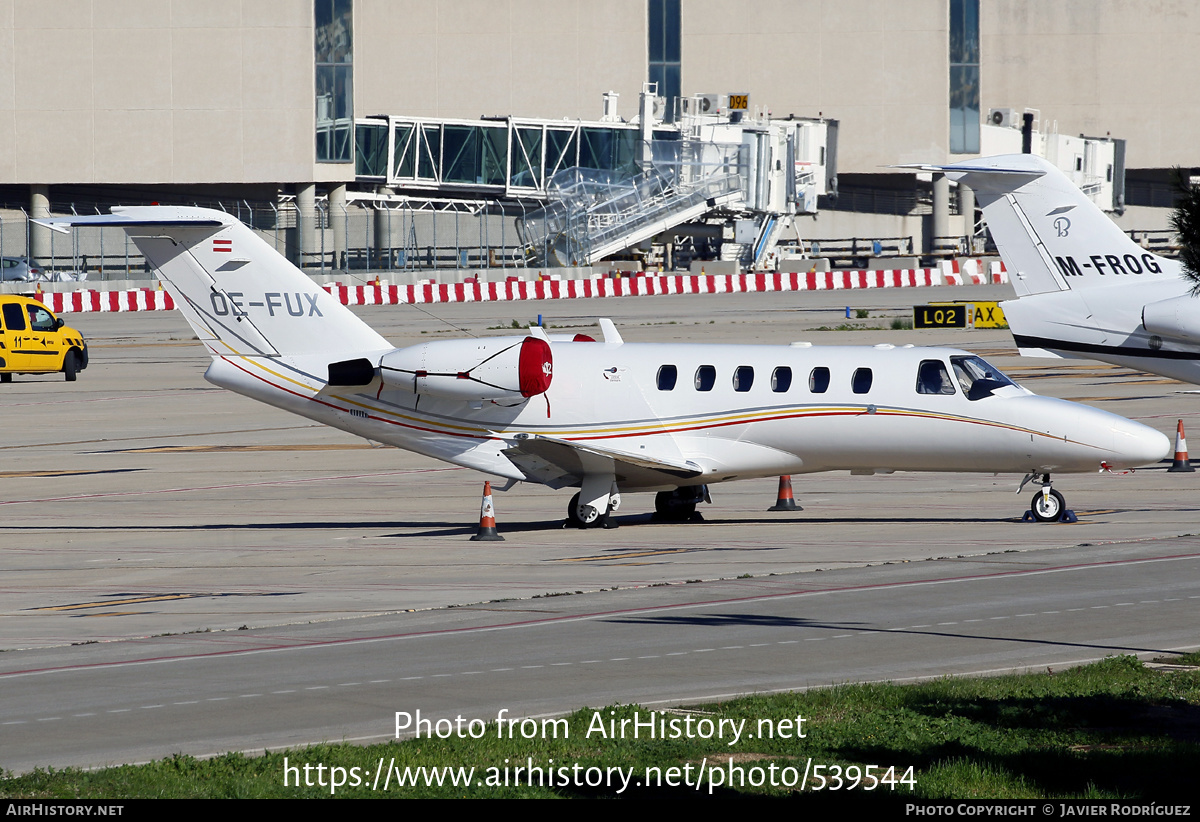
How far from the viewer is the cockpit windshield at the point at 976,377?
24.5 metres

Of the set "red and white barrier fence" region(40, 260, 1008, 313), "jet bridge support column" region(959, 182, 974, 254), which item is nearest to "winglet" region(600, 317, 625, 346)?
"red and white barrier fence" region(40, 260, 1008, 313)

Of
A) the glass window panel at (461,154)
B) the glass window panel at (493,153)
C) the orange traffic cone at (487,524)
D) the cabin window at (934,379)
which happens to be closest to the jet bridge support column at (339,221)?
the glass window panel at (461,154)

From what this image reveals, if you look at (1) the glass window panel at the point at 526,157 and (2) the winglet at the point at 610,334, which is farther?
(1) the glass window panel at the point at 526,157

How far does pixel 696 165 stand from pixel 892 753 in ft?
265

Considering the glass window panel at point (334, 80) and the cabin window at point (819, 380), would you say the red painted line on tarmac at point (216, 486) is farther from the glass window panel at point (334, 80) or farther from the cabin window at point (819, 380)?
the glass window panel at point (334, 80)

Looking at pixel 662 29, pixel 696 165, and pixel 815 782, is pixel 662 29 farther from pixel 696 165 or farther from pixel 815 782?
pixel 815 782

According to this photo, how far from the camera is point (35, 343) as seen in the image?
156 ft

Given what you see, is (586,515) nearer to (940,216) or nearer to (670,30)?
(670,30)

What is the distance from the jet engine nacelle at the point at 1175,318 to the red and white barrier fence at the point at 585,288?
4834 centimetres

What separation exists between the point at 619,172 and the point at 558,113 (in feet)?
62.6

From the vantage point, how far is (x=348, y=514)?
27062 millimetres

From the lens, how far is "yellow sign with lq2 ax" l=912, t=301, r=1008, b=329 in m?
53.8

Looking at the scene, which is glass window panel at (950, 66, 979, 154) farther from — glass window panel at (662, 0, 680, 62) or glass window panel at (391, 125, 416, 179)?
glass window panel at (391, 125, 416, 179)

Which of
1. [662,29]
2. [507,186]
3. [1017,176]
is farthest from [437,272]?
[1017,176]
